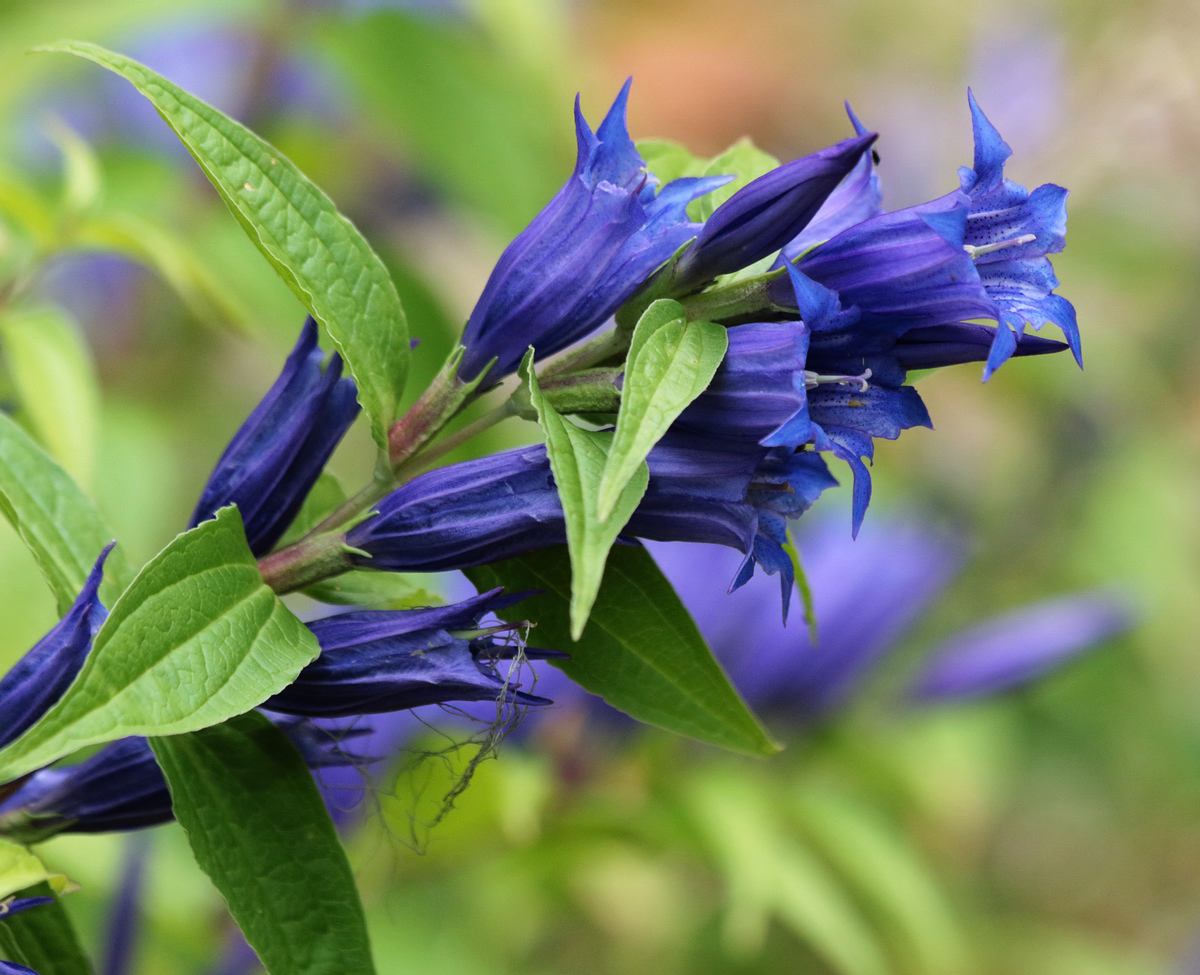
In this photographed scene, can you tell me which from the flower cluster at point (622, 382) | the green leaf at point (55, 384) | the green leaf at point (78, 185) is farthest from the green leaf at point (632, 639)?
the green leaf at point (78, 185)

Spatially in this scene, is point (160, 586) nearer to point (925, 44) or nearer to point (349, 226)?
point (349, 226)

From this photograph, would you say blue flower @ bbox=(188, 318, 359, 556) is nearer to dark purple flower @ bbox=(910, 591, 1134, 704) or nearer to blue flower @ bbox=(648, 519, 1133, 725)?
blue flower @ bbox=(648, 519, 1133, 725)

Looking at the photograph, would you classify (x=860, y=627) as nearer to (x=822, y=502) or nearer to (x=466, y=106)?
(x=822, y=502)

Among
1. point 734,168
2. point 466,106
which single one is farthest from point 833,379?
point 466,106

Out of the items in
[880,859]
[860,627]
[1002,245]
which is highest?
[1002,245]

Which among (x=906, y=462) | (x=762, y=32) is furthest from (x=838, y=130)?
(x=906, y=462)

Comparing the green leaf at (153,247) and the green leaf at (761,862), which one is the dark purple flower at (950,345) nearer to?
the green leaf at (153,247)
